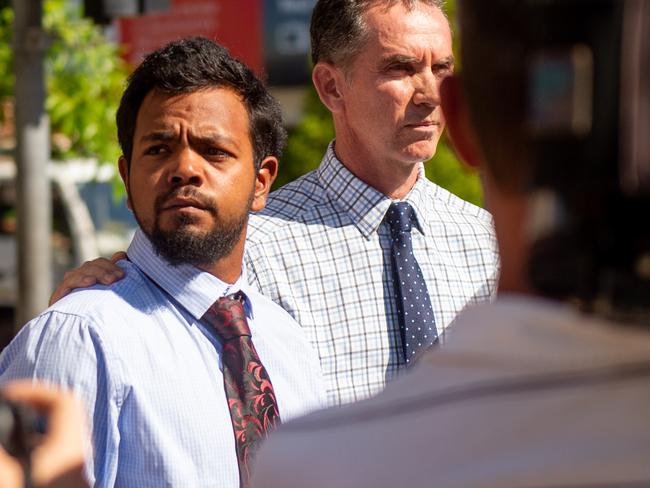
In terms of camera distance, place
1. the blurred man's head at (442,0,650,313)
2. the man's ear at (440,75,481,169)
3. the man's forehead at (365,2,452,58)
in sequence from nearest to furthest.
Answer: the blurred man's head at (442,0,650,313), the man's ear at (440,75,481,169), the man's forehead at (365,2,452,58)

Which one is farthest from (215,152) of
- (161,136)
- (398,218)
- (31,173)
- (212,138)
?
(31,173)

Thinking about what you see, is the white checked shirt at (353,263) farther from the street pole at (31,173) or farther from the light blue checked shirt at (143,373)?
the street pole at (31,173)

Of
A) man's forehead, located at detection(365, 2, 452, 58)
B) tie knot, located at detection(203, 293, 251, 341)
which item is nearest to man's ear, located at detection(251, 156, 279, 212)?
tie knot, located at detection(203, 293, 251, 341)

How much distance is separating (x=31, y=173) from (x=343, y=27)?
2627mm

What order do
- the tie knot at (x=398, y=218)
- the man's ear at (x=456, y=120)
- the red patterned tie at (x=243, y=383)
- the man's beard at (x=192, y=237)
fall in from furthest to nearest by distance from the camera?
the tie knot at (x=398, y=218) → the man's beard at (x=192, y=237) → the red patterned tie at (x=243, y=383) → the man's ear at (x=456, y=120)

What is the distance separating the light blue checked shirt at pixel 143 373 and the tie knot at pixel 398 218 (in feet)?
2.99

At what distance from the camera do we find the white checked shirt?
122 inches

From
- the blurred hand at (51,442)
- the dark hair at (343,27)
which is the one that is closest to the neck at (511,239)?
the blurred hand at (51,442)

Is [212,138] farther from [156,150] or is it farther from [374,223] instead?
[374,223]

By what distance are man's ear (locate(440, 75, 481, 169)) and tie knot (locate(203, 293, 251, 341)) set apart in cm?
128

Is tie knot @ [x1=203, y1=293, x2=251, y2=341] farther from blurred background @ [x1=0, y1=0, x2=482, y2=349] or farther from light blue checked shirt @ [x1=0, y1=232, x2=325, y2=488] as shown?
blurred background @ [x1=0, y1=0, x2=482, y2=349]

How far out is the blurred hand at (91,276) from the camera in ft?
8.00

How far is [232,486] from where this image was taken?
2.23 meters

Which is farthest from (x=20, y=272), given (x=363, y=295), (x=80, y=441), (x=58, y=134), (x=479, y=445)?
(x=479, y=445)
